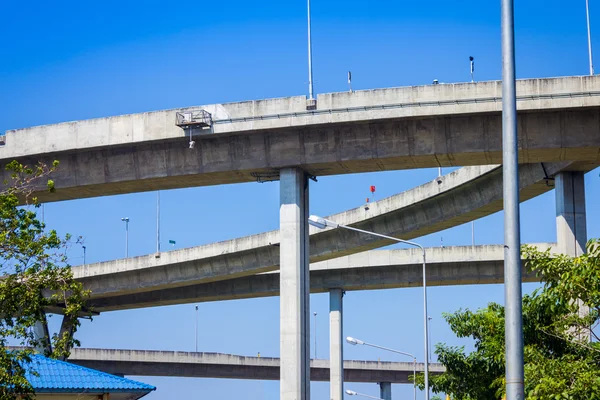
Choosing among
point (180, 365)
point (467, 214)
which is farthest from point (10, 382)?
point (180, 365)

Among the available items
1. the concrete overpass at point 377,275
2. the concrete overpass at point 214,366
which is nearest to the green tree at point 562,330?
the concrete overpass at point 377,275

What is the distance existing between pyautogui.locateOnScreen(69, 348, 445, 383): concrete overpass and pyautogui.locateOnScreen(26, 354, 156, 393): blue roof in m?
62.2

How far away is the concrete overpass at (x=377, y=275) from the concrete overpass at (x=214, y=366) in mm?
18095

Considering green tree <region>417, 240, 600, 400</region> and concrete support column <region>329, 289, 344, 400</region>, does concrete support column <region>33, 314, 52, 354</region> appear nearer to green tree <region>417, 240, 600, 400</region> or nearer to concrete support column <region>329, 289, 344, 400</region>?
green tree <region>417, 240, 600, 400</region>

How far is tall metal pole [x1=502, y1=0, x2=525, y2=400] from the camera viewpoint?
13.7 metres

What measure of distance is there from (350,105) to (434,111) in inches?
109

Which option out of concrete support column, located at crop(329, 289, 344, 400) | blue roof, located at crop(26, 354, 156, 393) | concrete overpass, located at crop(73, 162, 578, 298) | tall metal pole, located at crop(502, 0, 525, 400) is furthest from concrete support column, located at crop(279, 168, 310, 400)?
concrete support column, located at crop(329, 289, 344, 400)

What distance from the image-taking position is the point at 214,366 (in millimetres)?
88625

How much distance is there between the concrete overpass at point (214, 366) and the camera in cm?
8531

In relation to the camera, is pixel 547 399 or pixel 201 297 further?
pixel 201 297

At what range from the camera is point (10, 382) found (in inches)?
773

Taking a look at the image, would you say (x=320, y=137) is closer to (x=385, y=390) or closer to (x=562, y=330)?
(x=562, y=330)

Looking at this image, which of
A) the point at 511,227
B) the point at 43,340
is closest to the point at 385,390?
the point at 43,340

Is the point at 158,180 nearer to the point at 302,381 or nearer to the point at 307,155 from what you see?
the point at 307,155
